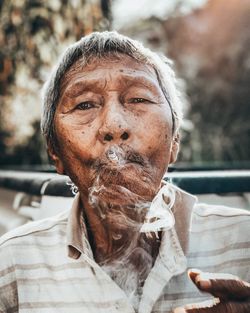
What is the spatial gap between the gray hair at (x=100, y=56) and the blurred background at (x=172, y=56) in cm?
134

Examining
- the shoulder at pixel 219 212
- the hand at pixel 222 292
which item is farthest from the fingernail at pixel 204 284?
the shoulder at pixel 219 212

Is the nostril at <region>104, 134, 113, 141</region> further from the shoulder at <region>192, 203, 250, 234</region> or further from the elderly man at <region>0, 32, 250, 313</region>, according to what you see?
the shoulder at <region>192, 203, 250, 234</region>

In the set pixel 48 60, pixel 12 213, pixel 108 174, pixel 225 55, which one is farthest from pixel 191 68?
pixel 108 174

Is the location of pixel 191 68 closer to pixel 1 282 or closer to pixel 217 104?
pixel 217 104

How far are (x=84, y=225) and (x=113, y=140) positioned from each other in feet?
1.60

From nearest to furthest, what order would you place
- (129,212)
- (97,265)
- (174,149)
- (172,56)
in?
(97,265) < (129,212) < (174,149) < (172,56)

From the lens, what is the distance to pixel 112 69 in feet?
7.28

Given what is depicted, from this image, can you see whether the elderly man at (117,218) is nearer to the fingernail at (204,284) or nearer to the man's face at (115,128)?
the man's face at (115,128)

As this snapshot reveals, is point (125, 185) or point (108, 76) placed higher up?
point (108, 76)

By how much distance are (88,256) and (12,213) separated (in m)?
1.46

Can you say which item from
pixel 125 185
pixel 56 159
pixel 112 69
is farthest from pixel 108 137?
pixel 56 159

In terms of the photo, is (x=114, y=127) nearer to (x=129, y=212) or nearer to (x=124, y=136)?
(x=124, y=136)

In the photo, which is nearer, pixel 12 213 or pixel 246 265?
pixel 246 265

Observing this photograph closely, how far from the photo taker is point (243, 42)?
12805 mm
